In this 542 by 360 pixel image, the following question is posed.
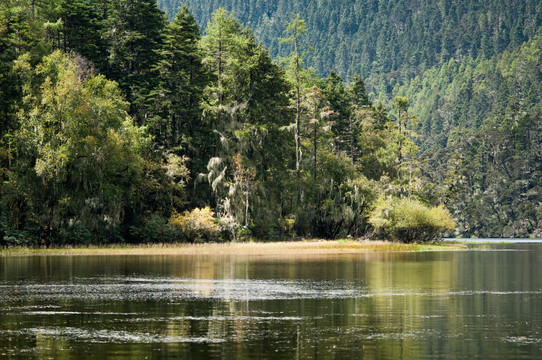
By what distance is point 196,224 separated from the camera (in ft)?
257

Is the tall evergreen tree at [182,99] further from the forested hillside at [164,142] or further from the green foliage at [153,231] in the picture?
the green foliage at [153,231]

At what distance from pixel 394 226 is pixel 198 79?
28.8 meters

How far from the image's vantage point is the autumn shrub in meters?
78.1

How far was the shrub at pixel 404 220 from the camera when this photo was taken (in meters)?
85.9

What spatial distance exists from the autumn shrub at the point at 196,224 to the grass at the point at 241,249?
2871 millimetres

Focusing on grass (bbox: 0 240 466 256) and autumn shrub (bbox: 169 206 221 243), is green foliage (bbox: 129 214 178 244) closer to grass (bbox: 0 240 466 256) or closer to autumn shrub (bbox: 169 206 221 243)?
autumn shrub (bbox: 169 206 221 243)

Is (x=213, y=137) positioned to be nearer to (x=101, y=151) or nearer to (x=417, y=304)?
(x=101, y=151)

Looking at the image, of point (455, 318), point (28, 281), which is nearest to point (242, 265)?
point (28, 281)

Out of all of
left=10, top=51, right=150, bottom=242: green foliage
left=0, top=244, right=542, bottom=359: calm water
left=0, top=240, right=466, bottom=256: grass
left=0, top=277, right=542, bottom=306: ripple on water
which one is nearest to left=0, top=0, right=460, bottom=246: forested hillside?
left=10, top=51, right=150, bottom=242: green foliage

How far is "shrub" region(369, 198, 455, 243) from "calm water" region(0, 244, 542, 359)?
4104 cm

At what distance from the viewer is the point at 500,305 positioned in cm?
2883

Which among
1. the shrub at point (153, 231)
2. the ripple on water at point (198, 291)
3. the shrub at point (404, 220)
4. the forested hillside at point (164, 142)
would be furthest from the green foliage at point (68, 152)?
the ripple on water at point (198, 291)

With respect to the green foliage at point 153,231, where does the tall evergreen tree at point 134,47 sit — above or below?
above

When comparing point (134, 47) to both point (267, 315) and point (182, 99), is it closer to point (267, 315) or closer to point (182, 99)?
point (182, 99)
